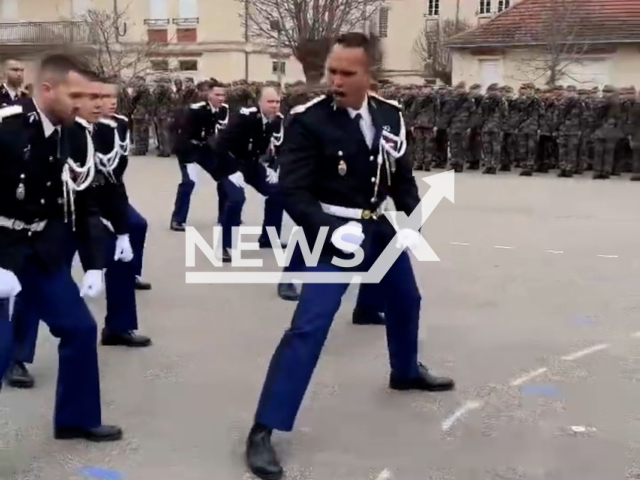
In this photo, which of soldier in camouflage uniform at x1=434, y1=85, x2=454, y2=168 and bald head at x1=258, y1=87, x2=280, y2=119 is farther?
soldier in camouflage uniform at x1=434, y1=85, x2=454, y2=168

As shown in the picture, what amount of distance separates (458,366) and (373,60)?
2.27 meters

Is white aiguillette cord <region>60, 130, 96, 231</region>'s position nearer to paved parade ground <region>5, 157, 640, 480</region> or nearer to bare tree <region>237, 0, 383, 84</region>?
paved parade ground <region>5, 157, 640, 480</region>

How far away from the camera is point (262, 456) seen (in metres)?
4.44

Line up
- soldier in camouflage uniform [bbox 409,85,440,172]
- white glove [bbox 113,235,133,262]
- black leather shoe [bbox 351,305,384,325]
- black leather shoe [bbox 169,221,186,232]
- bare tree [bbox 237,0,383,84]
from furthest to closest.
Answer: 1. bare tree [bbox 237,0,383,84]
2. soldier in camouflage uniform [bbox 409,85,440,172]
3. black leather shoe [bbox 169,221,186,232]
4. black leather shoe [bbox 351,305,384,325]
5. white glove [bbox 113,235,133,262]

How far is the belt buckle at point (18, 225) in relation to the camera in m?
4.53

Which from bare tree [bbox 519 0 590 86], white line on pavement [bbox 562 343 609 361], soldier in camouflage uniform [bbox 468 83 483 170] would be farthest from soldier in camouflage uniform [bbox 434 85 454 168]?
white line on pavement [bbox 562 343 609 361]

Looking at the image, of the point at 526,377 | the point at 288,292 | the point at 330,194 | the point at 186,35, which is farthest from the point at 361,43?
the point at 186,35

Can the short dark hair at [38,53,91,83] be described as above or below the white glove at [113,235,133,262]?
above

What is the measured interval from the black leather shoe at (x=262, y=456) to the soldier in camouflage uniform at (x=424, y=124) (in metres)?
15.1

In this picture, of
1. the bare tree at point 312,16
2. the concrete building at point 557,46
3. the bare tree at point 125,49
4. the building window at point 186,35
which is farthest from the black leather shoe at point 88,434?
the building window at point 186,35

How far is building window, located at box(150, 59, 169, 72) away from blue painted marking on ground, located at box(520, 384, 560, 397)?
36.8 metres

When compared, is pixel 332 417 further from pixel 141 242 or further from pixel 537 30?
pixel 537 30

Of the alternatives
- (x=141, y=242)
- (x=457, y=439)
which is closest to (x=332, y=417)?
(x=457, y=439)

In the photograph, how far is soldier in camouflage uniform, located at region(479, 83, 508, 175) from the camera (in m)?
18.5
